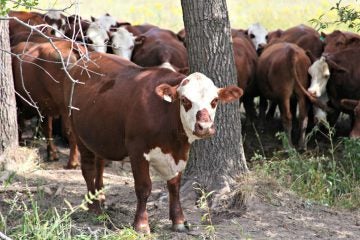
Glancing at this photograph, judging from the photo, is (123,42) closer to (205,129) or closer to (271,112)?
(271,112)

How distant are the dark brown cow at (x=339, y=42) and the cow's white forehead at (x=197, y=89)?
938 centimetres

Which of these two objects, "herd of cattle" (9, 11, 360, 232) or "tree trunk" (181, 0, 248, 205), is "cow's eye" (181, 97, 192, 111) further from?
"tree trunk" (181, 0, 248, 205)

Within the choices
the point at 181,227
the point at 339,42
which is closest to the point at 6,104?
the point at 181,227

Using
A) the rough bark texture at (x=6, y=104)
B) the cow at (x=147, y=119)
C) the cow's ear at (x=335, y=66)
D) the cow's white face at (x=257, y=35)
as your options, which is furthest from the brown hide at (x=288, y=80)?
the cow at (x=147, y=119)

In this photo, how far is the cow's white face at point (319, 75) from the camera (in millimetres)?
13742

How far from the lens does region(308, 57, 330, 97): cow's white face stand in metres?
13.7

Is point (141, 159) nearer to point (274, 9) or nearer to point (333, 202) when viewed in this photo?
point (333, 202)

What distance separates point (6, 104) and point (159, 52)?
A: 4.44 meters

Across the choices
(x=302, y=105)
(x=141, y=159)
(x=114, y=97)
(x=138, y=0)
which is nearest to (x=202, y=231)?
(x=141, y=159)

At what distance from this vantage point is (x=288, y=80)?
13547mm

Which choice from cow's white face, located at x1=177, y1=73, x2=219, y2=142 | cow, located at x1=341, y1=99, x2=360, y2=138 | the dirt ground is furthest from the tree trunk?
cow, located at x1=341, y1=99, x2=360, y2=138

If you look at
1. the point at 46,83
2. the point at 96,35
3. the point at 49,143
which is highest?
the point at 96,35

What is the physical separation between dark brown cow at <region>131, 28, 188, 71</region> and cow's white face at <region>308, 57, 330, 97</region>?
2.21 meters

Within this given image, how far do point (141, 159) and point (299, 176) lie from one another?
9.18 feet
